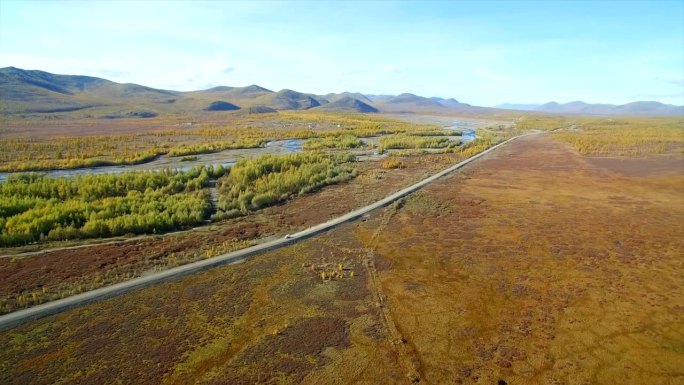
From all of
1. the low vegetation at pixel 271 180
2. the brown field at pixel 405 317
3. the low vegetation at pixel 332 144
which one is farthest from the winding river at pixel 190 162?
the brown field at pixel 405 317

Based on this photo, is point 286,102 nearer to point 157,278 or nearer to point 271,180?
point 271,180

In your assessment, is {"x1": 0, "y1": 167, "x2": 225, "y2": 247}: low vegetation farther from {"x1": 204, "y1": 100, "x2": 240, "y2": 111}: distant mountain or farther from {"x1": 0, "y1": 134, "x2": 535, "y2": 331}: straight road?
{"x1": 204, "y1": 100, "x2": 240, "y2": 111}: distant mountain

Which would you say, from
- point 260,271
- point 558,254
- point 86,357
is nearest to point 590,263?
point 558,254

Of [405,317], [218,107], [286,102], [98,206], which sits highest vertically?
[286,102]

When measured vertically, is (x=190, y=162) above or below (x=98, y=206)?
below

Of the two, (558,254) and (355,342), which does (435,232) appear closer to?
(558,254)

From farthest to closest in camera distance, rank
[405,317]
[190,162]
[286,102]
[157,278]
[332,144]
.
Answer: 1. [286,102]
2. [332,144]
3. [190,162]
4. [157,278]
5. [405,317]

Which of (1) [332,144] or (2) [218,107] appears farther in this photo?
(2) [218,107]

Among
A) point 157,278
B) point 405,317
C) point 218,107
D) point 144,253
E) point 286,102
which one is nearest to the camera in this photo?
point 405,317

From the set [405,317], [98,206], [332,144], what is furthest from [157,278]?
[332,144]
